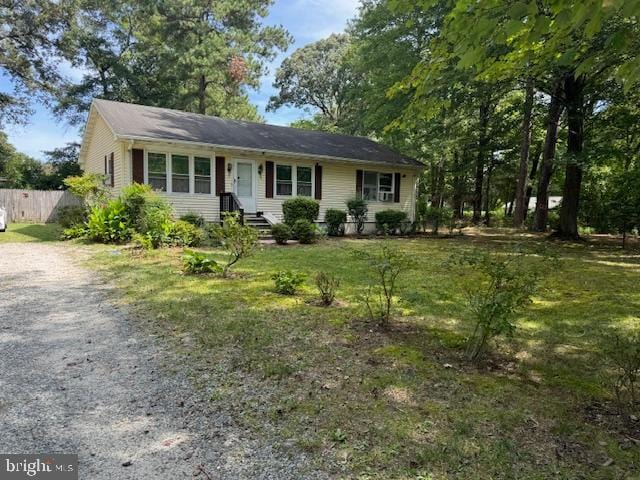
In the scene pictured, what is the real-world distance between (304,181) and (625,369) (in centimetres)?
1370

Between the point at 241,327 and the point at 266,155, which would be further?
the point at 266,155

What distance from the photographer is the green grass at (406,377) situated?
88.7 inches

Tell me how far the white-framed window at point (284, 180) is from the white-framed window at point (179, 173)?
10.8 feet

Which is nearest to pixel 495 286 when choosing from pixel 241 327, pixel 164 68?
pixel 241 327

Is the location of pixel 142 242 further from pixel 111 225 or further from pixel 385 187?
pixel 385 187

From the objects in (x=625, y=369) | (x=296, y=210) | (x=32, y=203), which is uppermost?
(x=32, y=203)

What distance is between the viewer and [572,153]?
40.8 ft

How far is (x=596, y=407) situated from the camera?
2.79 meters

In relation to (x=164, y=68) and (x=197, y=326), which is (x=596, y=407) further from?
(x=164, y=68)

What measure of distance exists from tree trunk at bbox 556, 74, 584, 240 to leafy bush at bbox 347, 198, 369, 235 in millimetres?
6835

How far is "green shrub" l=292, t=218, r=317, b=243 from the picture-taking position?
11.7m

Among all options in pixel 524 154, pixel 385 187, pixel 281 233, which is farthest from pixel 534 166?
pixel 281 233

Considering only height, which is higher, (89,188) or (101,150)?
(101,150)

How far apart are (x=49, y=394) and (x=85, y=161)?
1891 centimetres
